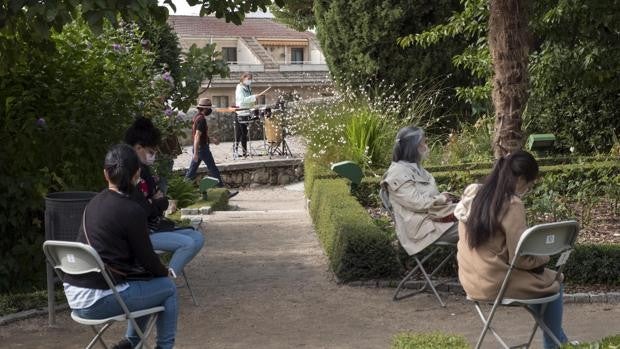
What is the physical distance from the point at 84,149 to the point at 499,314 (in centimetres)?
352

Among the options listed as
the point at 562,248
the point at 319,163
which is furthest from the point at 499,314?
the point at 319,163

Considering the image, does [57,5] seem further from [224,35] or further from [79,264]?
[224,35]

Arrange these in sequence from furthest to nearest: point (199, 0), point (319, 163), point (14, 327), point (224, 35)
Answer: point (224, 35)
point (319, 163)
point (199, 0)
point (14, 327)

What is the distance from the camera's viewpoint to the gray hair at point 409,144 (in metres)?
7.38

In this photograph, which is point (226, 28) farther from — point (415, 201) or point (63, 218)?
point (63, 218)

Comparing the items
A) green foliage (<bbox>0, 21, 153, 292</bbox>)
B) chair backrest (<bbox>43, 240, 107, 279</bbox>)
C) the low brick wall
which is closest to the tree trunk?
green foliage (<bbox>0, 21, 153, 292</bbox>)

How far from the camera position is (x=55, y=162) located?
26.4 ft

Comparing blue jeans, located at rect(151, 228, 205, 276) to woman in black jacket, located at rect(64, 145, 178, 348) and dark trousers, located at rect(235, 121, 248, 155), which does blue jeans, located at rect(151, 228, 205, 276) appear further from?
dark trousers, located at rect(235, 121, 248, 155)

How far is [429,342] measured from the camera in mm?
5121

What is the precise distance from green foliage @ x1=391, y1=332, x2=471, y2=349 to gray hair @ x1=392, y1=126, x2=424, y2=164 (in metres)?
2.29

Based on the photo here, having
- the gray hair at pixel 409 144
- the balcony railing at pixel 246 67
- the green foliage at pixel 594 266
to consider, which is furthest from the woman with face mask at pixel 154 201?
the balcony railing at pixel 246 67

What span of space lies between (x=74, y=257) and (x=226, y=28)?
62.8m

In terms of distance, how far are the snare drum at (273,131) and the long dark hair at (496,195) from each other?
15.2 meters

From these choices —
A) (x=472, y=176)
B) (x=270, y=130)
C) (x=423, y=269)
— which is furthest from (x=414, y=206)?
(x=270, y=130)
